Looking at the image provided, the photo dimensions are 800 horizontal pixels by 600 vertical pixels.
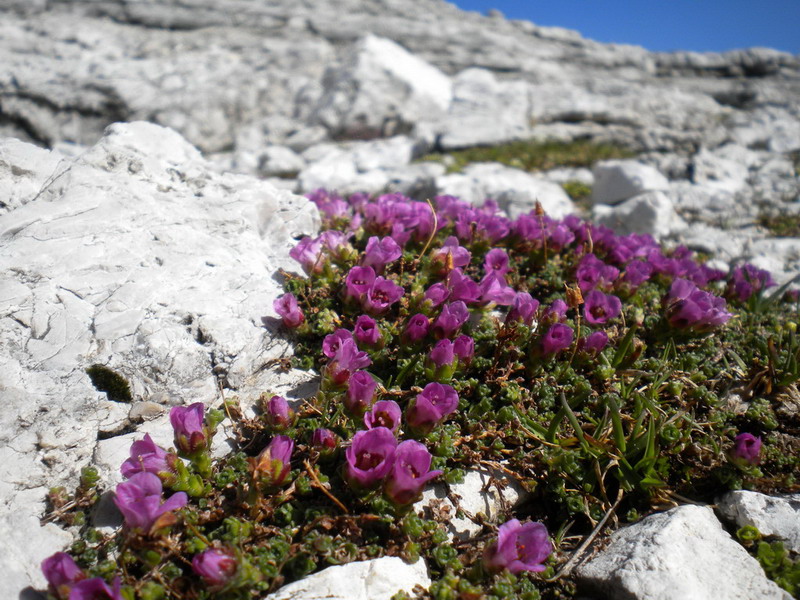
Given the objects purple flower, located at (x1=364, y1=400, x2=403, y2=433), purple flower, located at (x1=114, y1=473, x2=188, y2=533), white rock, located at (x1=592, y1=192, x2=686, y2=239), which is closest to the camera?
purple flower, located at (x1=114, y1=473, x2=188, y2=533)

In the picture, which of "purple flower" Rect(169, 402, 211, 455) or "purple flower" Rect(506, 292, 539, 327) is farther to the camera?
"purple flower" Rect(506, 292, 539, 327)

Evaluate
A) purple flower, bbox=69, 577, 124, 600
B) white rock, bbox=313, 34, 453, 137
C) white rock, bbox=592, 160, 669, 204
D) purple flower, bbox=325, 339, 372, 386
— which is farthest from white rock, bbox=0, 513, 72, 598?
white rock, bbox=313, 34, 453, 137

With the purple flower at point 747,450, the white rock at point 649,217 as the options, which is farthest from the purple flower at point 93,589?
the white rock at point 649,217

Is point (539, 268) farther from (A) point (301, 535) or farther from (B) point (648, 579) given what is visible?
(A) point (301, 535)

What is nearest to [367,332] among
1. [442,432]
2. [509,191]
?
[442,432]

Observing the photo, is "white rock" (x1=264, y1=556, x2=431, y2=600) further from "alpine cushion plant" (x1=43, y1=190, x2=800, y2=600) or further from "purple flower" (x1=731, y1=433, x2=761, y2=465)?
"purple flower" (x1=731, y1=433, x2=761, y2=465)

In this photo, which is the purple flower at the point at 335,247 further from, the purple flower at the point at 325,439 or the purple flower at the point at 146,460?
the purple flower at the point at 146,460
